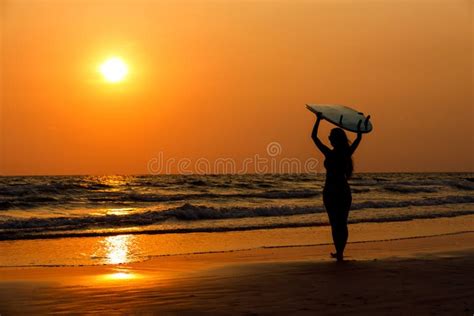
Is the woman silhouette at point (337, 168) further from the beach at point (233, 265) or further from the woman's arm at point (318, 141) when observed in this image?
the beach at point (233, 265)

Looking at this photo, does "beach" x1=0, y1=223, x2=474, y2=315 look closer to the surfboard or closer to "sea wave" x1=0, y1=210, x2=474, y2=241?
the surfboard

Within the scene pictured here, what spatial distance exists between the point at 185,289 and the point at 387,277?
2506mm

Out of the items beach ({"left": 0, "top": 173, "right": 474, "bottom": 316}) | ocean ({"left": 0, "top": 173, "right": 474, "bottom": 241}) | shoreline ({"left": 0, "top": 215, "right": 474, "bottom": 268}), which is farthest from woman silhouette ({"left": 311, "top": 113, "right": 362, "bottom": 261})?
ocean ({"left": 0, "top": 173, "right": 474, "bottom": 241})

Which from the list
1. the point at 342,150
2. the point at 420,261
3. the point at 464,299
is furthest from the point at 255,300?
the point at 420,261

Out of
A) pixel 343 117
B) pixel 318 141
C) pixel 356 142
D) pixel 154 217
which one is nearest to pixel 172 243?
pixel 318 141

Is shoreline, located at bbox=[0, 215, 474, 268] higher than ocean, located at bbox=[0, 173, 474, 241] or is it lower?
higher

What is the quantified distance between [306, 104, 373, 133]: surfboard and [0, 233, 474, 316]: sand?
196 centimetres

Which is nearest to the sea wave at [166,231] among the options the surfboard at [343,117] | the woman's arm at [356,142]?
the surfboard at [343,117]

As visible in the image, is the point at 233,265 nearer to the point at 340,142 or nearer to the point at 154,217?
the point at 340,142

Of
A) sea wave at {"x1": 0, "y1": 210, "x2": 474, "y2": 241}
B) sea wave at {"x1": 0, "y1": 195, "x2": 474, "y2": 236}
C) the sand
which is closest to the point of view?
the sand

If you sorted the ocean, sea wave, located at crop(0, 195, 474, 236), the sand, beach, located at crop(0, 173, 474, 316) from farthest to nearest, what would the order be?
sea wave, located at crop(0, 195, 474, 236), the ocean, beach, located at crop(0, 173, 474, 316), the sand

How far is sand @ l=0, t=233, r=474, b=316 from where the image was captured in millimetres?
6332

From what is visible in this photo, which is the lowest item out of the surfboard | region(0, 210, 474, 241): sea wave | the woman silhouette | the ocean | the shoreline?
the ocean

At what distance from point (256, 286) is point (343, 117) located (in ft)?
10.6
